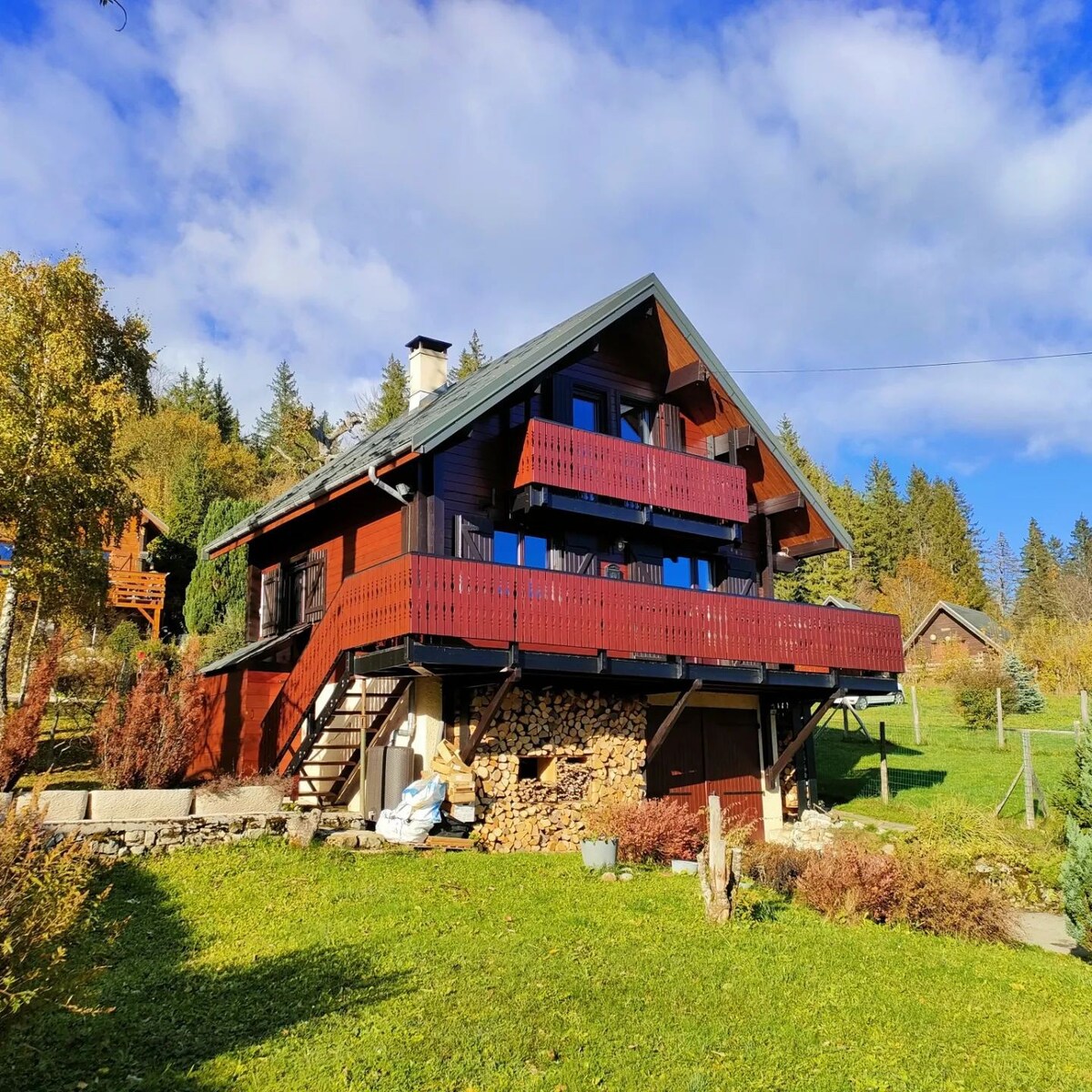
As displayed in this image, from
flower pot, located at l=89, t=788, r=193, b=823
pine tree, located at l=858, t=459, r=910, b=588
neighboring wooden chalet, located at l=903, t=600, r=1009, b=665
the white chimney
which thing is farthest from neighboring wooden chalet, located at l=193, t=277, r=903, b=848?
pine tree, located at l=858, t=459, r=910, b=588

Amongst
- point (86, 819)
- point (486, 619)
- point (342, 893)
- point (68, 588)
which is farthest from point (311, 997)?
point (68, 588)

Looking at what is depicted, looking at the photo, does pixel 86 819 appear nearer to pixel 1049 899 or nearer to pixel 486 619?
pixel 486 619

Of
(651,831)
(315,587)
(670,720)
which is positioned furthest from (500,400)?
(651,831)

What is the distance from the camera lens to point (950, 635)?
173 feet

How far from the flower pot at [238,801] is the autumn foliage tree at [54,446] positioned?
4638 millimetres

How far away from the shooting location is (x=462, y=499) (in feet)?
50.6

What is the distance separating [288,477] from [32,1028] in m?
46.4

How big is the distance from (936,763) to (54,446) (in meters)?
22.4

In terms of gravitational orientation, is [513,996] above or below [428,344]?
below

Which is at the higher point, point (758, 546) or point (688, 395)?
point (688, 395)

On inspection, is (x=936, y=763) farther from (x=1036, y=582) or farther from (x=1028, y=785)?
(x=1036, y=582)

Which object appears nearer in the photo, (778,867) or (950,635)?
(778,867)

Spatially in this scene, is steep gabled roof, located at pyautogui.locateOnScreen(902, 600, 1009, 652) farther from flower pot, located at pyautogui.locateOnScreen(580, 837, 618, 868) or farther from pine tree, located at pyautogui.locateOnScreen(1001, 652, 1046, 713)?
flower pot, located at pyautogui.locateOnScreen(580, 837, 618, 868)

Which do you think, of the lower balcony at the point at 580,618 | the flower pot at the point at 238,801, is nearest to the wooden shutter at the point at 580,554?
the lower balcony at the point at 580,618
